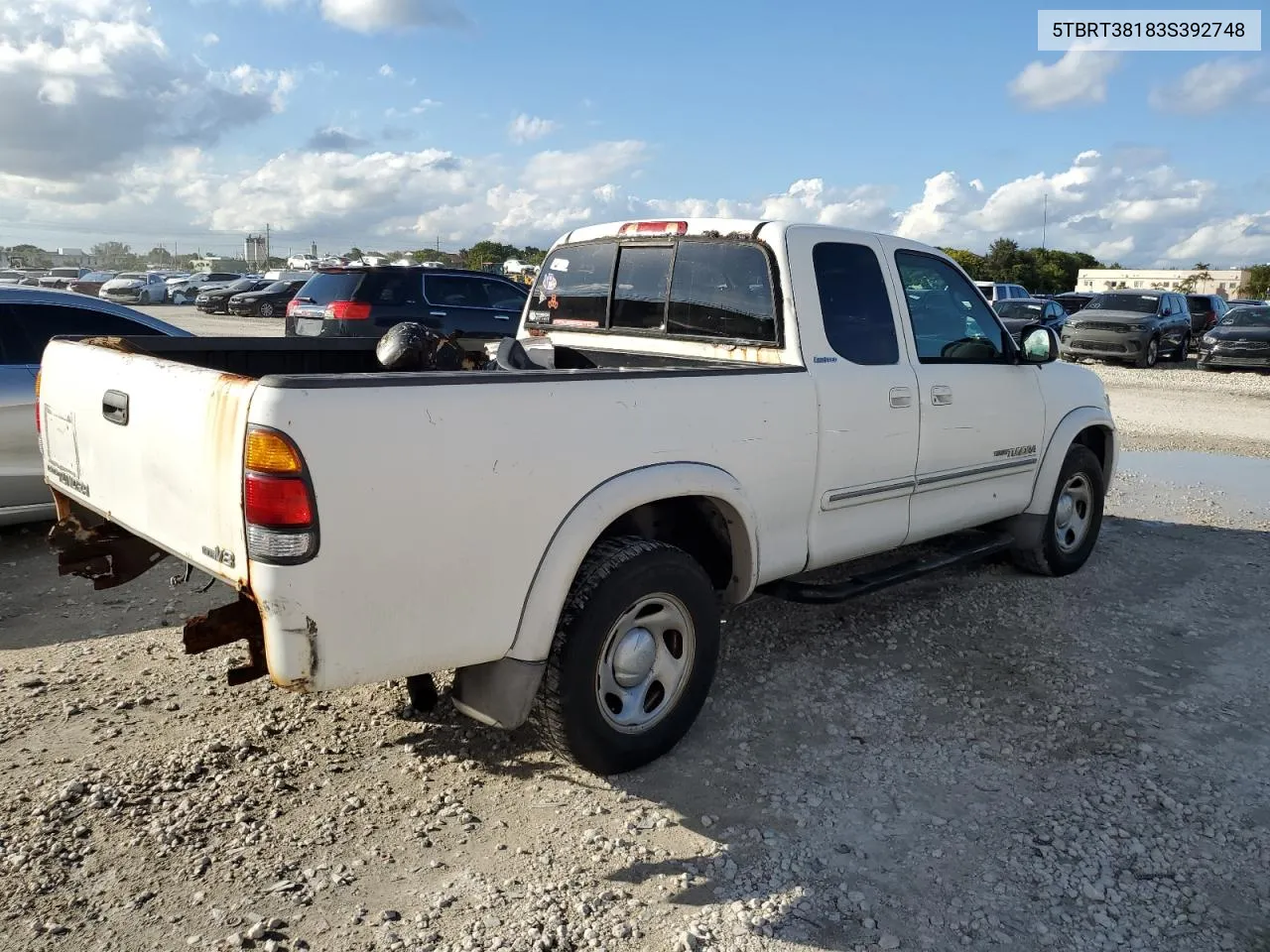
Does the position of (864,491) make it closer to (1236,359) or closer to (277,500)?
(277,500)

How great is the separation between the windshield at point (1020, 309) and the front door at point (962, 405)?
1849cm

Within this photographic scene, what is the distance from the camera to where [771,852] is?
3.10 m

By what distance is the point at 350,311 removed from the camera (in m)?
12.3

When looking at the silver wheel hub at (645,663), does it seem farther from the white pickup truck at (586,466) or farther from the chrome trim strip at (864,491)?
the chrome trim strip at (864,491)

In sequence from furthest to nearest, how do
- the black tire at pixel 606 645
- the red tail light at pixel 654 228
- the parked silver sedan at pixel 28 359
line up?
the parked silver sedan at pixel 28 359
the red tail light at pixel 654 228
the black tire at pixel 606 645

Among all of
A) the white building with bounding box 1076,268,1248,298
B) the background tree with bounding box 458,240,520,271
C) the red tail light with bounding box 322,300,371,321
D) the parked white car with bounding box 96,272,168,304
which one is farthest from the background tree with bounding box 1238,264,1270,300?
the red tail light with bounding box 322,300,371,321

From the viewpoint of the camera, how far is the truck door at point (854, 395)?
13.4ft

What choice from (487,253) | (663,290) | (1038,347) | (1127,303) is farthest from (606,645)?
(487,253)

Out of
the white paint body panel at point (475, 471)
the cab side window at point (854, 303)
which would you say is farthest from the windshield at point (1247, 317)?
the white paint body panel at point (475, 471)

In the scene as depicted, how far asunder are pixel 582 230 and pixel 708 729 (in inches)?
105

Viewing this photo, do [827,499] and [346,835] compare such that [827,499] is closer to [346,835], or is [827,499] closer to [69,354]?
[346,835]

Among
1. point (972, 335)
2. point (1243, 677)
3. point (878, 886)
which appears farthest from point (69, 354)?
point (1243, 677)

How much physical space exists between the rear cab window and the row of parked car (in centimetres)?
1774

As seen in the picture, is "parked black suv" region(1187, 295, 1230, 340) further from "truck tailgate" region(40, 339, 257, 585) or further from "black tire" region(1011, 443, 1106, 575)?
"truck tailgate" region(40, 339, 257, 585)
